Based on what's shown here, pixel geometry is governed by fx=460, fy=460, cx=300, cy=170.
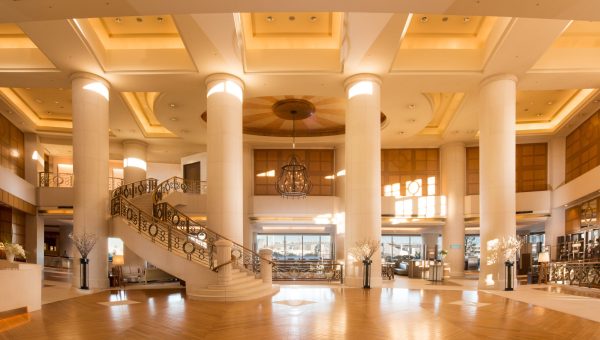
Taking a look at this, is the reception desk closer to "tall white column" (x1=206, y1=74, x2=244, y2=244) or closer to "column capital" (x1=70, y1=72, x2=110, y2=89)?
"tall white column" (x1=206, y1=74, x2=244, y2=244)

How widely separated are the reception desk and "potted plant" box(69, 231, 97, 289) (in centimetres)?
319

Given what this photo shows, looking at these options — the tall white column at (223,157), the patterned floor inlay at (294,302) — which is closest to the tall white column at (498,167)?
the patterned floor inlay at (294,302)

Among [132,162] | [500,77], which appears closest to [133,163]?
[132,162]

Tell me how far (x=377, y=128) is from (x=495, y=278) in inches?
185

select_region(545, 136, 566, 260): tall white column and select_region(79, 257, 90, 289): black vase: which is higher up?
select_region(545, 136, 566, 260): tall white column

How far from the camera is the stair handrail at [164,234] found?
1003 centimetres

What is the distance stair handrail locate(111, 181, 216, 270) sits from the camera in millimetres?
10031

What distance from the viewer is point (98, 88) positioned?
11719 mm

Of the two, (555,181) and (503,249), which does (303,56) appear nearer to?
(503,249)

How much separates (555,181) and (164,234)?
14187mm

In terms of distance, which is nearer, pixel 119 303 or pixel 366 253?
pixel 119 303

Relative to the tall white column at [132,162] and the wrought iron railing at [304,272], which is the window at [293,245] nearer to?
the tall white column at [132,162]

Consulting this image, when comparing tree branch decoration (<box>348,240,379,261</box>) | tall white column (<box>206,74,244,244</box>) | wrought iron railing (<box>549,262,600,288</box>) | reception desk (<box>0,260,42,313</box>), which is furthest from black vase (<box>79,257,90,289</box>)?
wrought iron railing (<box>549,262,600,288</box>)

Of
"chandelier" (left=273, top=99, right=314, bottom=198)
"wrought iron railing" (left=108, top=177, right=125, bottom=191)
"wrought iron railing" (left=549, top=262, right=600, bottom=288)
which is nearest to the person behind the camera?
"wrought iron railing" (left=549, top=262, right=600, bottom=288)
